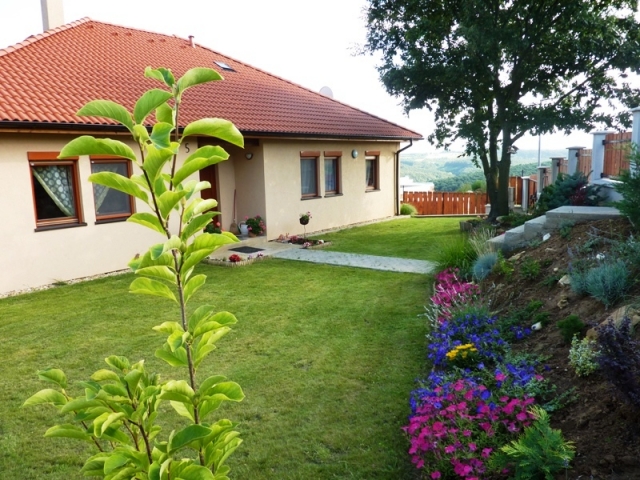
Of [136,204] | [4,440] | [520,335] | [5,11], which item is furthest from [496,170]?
[4,440]

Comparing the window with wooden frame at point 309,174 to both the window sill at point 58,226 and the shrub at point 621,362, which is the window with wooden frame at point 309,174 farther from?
the shrub at point 621,362

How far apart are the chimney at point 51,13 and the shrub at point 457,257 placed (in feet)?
38.6

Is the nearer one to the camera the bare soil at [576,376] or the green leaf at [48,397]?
the green leaf at [48,397]

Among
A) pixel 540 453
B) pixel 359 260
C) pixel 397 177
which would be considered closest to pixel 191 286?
pixel 540 453

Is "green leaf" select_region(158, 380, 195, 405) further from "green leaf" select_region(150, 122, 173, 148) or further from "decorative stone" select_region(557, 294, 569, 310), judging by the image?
"decorative stone" select_region(557, 294, 569, 310)

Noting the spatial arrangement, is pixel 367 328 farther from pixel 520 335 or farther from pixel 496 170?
pixel 496 170

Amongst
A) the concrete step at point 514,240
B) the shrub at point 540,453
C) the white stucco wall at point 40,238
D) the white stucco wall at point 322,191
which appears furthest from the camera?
the white stucco wall at point 322,191

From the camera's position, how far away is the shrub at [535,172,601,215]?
10016 millimetres

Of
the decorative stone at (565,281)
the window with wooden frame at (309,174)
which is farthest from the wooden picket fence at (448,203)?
the decorative stone at (565,281)

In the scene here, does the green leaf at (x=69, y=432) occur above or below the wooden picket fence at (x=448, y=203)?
above

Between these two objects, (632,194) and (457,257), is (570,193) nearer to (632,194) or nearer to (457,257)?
(457,257)

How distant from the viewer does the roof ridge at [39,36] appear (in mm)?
10979

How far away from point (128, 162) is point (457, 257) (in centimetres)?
692

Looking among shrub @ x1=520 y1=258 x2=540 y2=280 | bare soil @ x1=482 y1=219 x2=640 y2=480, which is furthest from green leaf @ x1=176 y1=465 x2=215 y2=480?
shrub @ x1=520 y1=258 x2=540 y2=280
